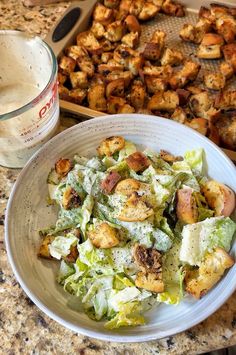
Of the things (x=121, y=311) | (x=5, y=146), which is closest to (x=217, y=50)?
(x=5, y=146)

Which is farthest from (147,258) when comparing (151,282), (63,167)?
(63,167)

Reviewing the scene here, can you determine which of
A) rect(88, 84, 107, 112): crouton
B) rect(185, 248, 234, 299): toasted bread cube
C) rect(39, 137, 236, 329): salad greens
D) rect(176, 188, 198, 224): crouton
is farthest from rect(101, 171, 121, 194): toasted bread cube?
rect(88, 84, 107, 112): crouton

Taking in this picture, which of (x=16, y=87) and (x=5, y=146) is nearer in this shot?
(x=5, y=146)

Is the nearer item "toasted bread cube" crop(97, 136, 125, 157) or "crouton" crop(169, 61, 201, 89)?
"toasted bread cube" crop(97, 136, 125, 157)

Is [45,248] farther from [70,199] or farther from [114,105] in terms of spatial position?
[114,105]

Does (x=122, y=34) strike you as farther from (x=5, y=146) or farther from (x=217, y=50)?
(x=5, y=146)

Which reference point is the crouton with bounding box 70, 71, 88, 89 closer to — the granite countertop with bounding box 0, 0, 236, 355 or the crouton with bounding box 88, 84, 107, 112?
the crouton with bounding box 88, 84, 107, 112
